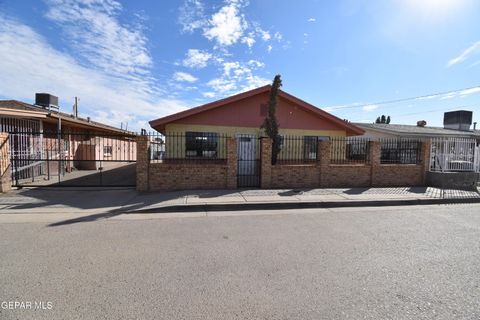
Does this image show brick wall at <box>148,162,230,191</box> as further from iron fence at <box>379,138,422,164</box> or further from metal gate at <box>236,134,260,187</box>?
iron fence at <box>379,138,422,164</box>

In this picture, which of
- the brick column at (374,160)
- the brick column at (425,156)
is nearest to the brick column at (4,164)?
the brick column at (374,160)

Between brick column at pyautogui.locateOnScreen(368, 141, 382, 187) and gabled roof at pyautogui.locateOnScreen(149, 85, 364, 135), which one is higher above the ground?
gabled roof at pyautogui.locateOnScreen(149, 85, 364, 135)

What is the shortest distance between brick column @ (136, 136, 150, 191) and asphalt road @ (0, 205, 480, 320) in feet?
10.1

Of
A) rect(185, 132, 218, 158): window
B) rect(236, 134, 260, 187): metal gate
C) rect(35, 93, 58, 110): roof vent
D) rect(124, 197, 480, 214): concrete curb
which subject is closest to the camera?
rect(124, 197, 480, 214): concrete curb

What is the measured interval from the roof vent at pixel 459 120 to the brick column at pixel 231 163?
31.2 meters

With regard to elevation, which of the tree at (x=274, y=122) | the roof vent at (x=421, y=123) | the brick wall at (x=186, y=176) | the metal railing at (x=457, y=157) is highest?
the roof vent at (x=421, y=123)

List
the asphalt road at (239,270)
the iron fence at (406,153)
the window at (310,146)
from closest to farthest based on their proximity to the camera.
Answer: the asphalt road at (239,270) < the iron fence at (406,153) < the window at (310,146)

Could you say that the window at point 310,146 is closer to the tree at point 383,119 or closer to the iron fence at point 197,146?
the iron fence at point 197,146

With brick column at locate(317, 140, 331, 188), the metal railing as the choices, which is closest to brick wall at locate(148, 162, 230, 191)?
brick column at locate(317, 140, 331, 188)

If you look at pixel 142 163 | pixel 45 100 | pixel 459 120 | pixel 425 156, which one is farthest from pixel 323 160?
pixel 459 120

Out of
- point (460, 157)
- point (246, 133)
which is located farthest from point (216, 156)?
point (460, 157)

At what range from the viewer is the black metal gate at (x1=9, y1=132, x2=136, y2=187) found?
396 inches

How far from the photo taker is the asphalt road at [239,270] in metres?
2.56

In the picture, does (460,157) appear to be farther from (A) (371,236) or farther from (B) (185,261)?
(B) (185,261)
